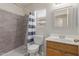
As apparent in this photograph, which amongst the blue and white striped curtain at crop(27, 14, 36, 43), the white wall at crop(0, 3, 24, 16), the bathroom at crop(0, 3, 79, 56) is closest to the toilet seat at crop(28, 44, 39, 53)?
the bathroom at crop(0, 3, 79, 56)

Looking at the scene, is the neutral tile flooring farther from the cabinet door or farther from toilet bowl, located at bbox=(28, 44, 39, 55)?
the cabinet door

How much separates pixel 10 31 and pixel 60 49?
2.69 ft

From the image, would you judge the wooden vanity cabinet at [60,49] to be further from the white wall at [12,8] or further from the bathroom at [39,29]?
the white wall at [12,8]

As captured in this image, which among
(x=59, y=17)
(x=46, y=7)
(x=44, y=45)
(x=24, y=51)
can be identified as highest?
(x=46, y=7)

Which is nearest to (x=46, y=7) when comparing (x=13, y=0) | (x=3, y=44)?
(x=13, y=0)

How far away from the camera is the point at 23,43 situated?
1.29m

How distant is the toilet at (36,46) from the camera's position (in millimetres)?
1218

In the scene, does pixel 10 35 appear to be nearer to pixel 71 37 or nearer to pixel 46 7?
pixel 46 7

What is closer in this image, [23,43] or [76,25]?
[76,25]

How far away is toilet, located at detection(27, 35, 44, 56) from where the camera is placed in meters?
1.22

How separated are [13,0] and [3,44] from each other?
68 cm

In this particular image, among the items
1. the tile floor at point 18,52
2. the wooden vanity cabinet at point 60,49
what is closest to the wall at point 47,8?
the wooden vanity cabinet at point 60,49

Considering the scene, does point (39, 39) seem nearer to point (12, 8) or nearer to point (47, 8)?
point (47, 8)

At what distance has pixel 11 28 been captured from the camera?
4.15 feet
